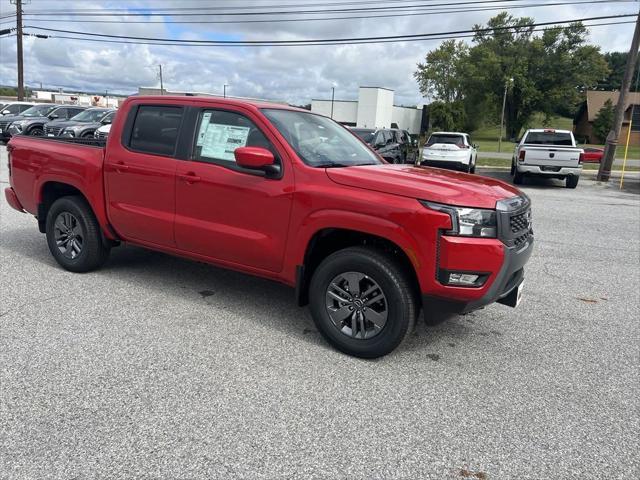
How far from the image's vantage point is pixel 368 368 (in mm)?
3654

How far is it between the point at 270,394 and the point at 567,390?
6.38ft

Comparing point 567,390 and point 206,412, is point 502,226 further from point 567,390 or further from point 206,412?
point 206,412

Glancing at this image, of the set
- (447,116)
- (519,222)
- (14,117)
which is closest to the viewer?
(519,222)

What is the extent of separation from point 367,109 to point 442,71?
2750 cm

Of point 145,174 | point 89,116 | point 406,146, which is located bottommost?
point 145,174

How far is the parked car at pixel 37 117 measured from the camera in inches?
858

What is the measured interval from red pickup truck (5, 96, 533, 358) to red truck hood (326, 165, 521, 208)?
1cm

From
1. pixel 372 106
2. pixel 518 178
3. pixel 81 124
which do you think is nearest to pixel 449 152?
pixel 518 178

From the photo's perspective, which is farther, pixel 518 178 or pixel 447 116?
pixel 447 116

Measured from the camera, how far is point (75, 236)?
213 inches

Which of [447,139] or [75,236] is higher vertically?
[447,139]

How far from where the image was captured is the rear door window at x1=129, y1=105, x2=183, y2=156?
466 centimetres

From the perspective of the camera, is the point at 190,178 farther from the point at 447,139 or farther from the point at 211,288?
the point at 447,139

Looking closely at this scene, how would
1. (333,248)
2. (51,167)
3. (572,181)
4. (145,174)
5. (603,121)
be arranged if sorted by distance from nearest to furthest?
(333,248) < (145,174) < (51,167) < (572,181) < (603,121)
